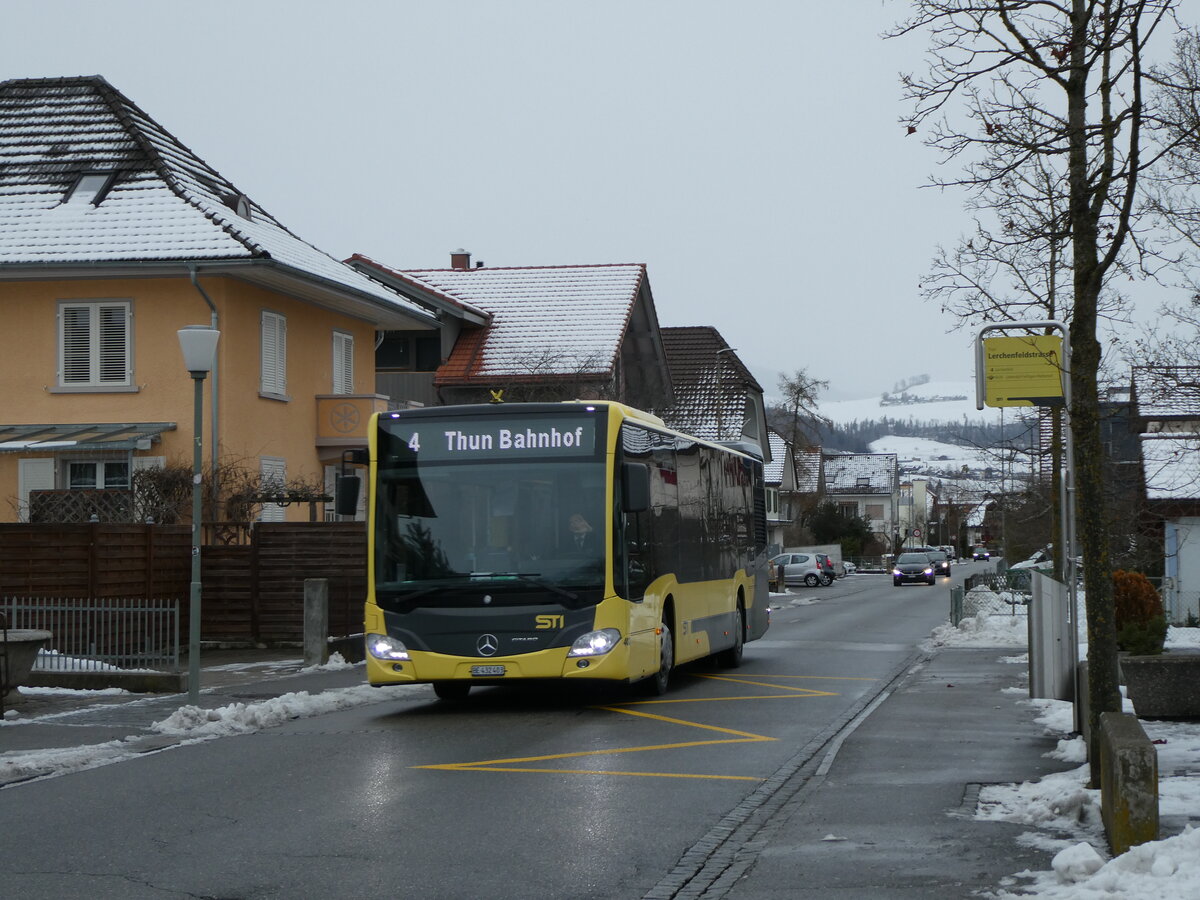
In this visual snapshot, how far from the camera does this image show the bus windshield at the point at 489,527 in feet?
51.3

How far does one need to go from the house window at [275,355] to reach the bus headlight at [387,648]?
644 inches

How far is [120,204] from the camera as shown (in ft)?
102

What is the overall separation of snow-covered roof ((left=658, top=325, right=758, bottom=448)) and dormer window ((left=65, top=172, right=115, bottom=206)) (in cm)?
3077

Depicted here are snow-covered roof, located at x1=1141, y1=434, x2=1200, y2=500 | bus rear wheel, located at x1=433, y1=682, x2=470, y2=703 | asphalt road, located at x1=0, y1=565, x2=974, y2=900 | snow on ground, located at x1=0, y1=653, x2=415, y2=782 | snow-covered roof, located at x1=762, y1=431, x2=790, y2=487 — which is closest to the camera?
asphalt road, located at x1=0, y1=565, x2=974, y2=900

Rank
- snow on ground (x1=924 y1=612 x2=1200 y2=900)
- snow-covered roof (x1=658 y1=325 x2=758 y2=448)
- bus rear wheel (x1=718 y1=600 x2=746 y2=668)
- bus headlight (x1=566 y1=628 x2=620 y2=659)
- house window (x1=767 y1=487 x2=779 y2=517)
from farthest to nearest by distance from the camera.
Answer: house window (x1=767 y1=487 x2=779 y2=517) < snow-covered roof (x1=658 y1=325 x2=758 y2=448) < bus rear wheel (x1=718 y1=600 x2=746 y2=668) < bus headlight (x1=566 y1=628 x2=620 y2=659) < snow on ground (x1=924 y1=612 x2=1200 y2=900)

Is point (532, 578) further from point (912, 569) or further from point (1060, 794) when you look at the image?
point (912, 569)

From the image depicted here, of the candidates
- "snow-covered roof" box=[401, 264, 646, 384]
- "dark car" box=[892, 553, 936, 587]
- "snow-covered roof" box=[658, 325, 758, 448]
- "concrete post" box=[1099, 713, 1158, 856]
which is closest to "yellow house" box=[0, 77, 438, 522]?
"snow-covered roof" box=[401, 264, 646, 384]

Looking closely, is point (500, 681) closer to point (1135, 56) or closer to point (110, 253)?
point (1135, 56)

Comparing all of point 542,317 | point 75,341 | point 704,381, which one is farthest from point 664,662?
point 704,381

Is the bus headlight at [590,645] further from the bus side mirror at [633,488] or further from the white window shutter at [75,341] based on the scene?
the white window shutter at [75,341]

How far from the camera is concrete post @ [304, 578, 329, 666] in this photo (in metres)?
21.3

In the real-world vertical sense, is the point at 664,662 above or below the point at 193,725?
above

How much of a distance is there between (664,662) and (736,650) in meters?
4.88

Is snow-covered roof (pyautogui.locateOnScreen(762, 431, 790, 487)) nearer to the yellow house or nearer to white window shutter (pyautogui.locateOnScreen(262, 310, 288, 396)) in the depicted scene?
the yellow house
